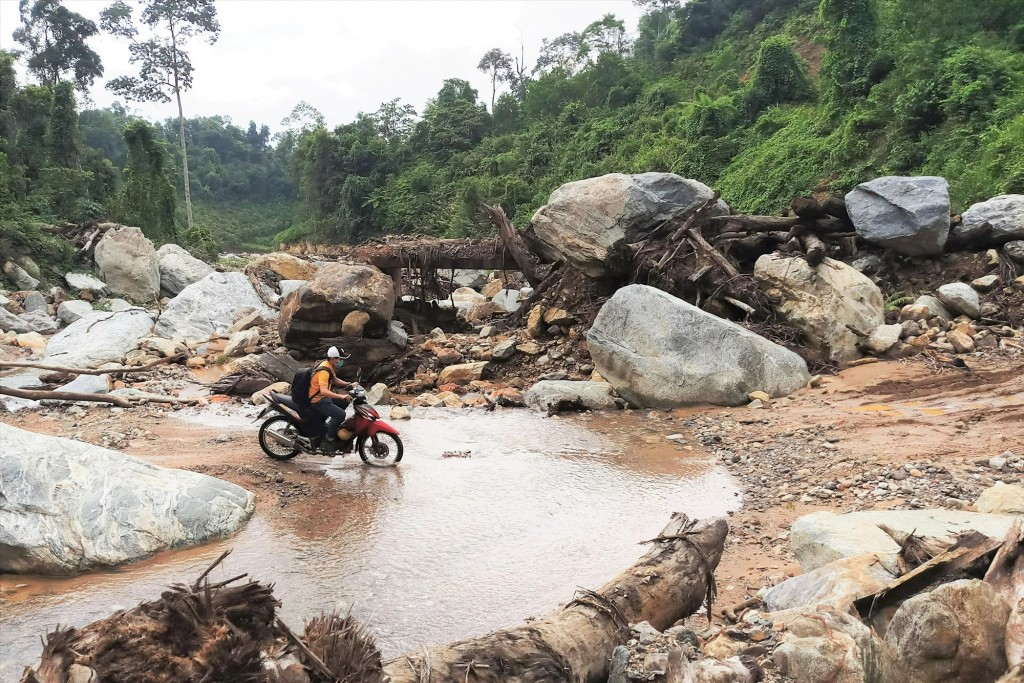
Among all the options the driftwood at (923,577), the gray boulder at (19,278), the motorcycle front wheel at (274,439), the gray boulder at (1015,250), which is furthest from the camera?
the gray boulder at (19,278)

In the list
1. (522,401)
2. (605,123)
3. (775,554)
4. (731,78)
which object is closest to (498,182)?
(605,123)

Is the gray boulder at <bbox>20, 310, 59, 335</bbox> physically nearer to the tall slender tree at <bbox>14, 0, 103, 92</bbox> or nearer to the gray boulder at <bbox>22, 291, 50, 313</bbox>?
the gray boulder at <bbox>22, 291, 50, 313</bbox>

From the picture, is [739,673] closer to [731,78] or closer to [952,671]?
[952,671]

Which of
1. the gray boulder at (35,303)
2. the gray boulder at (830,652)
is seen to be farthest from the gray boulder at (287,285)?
the gray boulder at (830,652)

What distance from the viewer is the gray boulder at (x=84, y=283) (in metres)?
21.2

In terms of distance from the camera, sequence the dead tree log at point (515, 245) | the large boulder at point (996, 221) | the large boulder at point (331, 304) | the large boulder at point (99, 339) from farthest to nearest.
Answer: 1. the dead tree log at point (515, 245)
2. the large boulder at point (99, 339)
3. the large boulder at point (331, 304)
4. the large boulder at point (996, 221)

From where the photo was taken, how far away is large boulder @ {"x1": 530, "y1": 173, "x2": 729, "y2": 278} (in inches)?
527

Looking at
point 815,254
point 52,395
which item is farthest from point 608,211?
point 52,395

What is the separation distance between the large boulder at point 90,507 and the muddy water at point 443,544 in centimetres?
15

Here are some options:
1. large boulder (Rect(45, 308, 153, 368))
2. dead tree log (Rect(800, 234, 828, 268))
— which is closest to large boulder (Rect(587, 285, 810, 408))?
dead tree log (Rect(800, 234, 828, 268))

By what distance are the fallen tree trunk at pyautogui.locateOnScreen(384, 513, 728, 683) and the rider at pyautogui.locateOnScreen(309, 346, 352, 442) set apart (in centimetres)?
459

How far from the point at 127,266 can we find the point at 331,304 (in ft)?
37.6

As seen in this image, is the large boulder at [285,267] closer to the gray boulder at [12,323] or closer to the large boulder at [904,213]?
the gray boulder at [12,323]

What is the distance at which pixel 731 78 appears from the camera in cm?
3600
